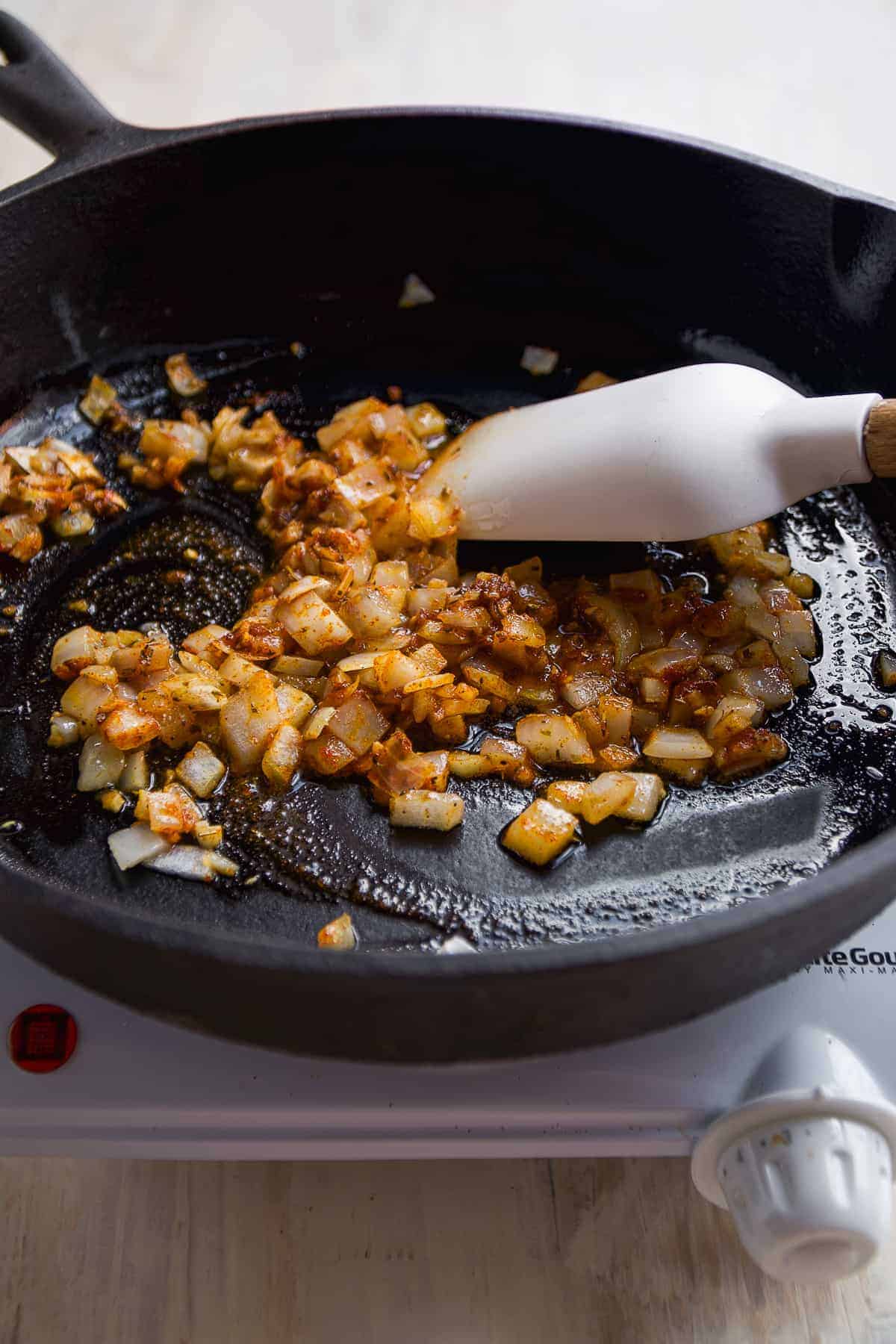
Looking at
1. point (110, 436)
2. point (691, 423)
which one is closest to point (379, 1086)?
point (691, 423)

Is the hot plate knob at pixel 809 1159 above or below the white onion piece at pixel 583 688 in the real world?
below

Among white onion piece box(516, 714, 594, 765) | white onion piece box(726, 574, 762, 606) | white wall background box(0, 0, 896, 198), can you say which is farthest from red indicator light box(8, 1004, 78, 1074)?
white wall background box(0, 0, 896, 198)

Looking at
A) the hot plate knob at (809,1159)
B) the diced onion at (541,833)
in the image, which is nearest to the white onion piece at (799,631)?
the diced onion at (541,833)

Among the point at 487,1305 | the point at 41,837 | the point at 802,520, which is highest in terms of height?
the point at 41,837

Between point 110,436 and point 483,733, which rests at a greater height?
point 110,436

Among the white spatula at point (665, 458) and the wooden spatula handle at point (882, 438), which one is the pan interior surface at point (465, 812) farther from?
the wooden spatula handle at point (882, 438)

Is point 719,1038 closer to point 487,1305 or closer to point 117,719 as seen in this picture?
point 487,1305

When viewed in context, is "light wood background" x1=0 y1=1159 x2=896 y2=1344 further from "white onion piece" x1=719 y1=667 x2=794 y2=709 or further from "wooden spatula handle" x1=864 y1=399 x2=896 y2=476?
"wooden spatula handle" x1=864 y1=399 x2=896 y2=476
